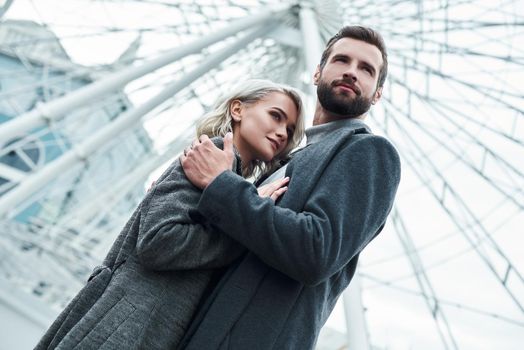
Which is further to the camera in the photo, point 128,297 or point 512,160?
point 512,160

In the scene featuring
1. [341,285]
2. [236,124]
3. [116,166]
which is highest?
[236,124]

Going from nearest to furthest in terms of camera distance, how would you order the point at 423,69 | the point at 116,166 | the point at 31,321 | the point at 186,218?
the point at 186,218 → the point at 423,69 → the point at 31,321 → the point at 116,166

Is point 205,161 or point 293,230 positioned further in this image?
point 205,161

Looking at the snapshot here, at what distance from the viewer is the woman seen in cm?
142

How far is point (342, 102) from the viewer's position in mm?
1876

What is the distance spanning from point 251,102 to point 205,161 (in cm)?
43

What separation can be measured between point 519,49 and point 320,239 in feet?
22.3

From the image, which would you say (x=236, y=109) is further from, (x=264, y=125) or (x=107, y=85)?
(x=107, y=85)

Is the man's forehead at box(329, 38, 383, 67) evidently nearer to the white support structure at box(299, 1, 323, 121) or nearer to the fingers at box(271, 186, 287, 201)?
the fingers at box(271, 186, 287, 201)

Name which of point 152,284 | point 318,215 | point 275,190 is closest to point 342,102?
point 275,190

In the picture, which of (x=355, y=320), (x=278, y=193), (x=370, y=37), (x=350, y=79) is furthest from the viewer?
(x=355, y=320)

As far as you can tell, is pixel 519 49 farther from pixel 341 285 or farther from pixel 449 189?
pixel 341 285

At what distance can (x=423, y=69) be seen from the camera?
830 cm

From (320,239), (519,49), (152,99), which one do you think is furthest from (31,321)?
(320,239)
